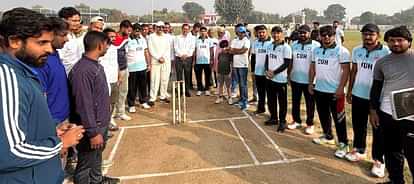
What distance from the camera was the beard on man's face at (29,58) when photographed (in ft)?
6.06

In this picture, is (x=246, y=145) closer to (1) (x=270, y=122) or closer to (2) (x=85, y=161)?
(1) (x=270, y=122)

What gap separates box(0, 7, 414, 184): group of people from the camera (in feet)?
Answer: 5.94

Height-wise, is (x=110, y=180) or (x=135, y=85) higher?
(x=135, y=85)

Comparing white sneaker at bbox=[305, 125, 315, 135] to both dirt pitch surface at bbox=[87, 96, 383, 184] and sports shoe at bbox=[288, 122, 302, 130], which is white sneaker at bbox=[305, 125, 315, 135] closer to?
dirt pitch surface at bbox=[87, 96, 383, 184]

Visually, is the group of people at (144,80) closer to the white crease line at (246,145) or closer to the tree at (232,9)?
the white crease line at (246,145)

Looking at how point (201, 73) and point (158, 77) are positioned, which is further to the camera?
point (201, 73)

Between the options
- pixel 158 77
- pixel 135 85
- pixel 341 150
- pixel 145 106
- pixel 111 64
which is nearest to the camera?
pixel 341 150

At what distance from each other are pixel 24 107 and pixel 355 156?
458cm

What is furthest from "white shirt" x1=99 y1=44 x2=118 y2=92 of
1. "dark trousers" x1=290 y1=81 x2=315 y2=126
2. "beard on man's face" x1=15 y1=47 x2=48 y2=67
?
"beard on man's face" x1=15 y1=47 x2=48 y2=67

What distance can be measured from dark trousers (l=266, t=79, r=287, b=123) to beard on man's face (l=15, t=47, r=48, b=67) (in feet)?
16.9

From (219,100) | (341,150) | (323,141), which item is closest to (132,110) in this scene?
(219,100)

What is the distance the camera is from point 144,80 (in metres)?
8.19

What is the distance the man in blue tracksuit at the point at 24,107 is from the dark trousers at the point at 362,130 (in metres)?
3.92

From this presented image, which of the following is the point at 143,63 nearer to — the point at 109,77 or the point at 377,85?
the point at 109,77
